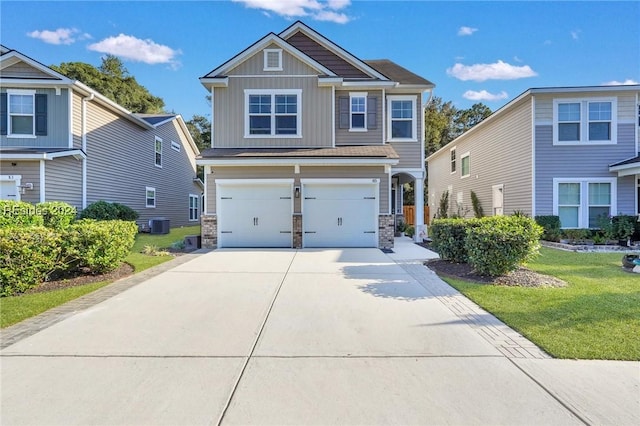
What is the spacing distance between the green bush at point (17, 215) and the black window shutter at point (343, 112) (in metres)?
10.9

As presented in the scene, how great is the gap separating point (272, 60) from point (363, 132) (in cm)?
461

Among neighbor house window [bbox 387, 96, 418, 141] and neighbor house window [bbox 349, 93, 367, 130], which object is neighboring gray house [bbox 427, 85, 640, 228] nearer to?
neighbor house window [bbox 387, 96, 418, 141]

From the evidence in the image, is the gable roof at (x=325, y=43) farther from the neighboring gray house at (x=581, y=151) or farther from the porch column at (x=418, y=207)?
the neighboring gray house at (x=581, y=151)

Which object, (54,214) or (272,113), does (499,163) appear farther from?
(54,214)

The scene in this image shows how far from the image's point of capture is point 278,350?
3842 mm

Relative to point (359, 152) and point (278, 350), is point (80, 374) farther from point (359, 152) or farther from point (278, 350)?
point (359, 152)

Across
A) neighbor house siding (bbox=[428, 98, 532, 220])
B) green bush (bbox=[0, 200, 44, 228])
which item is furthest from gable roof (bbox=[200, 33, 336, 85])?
neighbor house siding (bbox=[428, 98, 532, 220])

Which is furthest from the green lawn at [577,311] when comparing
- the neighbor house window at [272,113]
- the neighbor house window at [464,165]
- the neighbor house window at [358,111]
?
the neighbor house window at [464,165]

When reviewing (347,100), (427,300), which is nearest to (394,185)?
(347,100)

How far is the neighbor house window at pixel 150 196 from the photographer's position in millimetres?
20000

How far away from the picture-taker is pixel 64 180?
552 inches

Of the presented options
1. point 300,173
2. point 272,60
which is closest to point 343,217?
point 300,173

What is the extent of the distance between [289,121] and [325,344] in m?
11.0

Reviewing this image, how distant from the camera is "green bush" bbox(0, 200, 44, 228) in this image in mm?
10031
